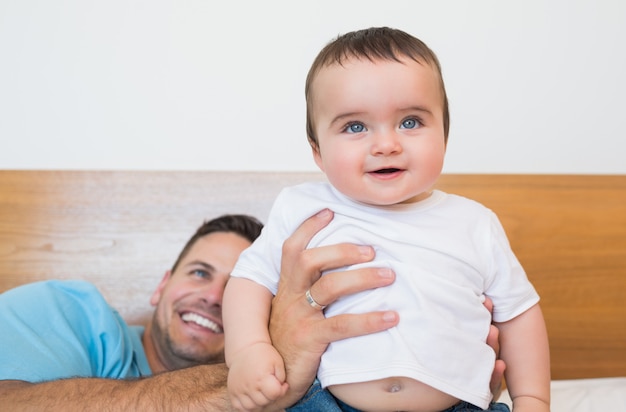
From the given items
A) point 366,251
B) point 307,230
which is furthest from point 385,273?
point 307,230

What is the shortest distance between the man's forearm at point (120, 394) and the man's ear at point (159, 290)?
0.53m

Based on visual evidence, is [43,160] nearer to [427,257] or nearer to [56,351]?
[56,351]

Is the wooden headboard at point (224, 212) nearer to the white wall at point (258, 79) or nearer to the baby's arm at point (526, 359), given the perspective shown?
the white wall at point (258, 79)

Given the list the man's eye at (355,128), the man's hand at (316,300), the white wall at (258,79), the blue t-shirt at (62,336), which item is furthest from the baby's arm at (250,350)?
the white wall at (258,79)

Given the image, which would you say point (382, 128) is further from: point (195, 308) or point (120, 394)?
point (195, 308)

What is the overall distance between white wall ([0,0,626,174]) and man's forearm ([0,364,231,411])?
0.76 metres

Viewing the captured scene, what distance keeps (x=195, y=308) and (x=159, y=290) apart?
0.16 m

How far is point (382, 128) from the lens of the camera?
0.93 m

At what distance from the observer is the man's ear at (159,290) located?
1.70 metres

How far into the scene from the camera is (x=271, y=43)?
178cm

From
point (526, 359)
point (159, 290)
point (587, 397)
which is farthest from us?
point (159, 290)

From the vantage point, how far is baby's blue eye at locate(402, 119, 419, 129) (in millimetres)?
947

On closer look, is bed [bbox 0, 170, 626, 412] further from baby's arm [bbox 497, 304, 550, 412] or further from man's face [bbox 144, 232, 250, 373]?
baby's arm [bbox 497, 304, 550, 412]

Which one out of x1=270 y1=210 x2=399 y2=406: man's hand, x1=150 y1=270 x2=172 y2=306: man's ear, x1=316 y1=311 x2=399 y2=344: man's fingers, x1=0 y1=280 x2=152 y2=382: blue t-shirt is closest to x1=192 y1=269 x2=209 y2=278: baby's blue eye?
x1=150 y1=270 x2=172 y2=306: man's ear
